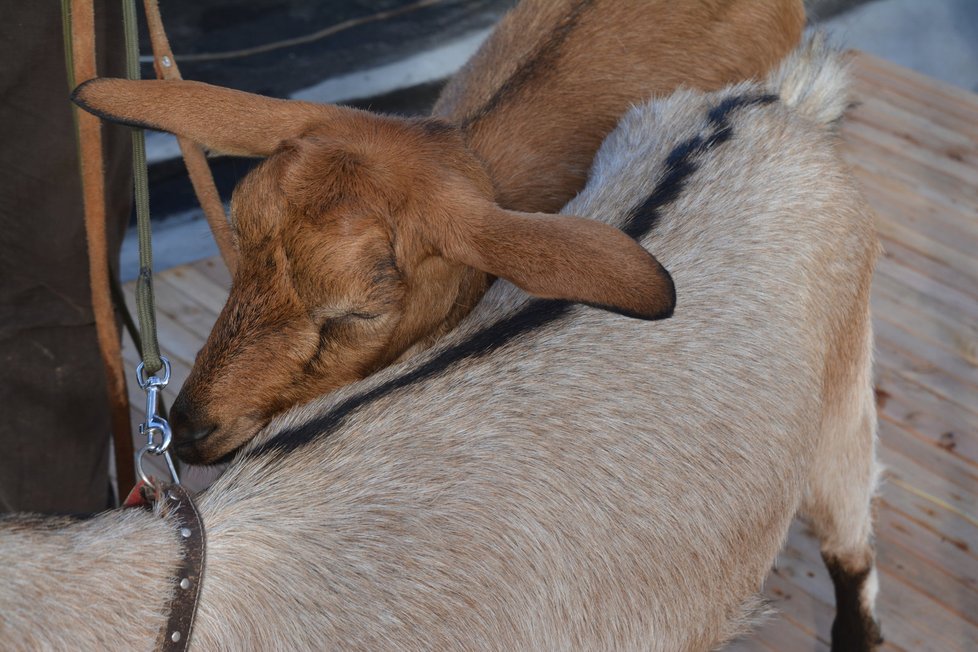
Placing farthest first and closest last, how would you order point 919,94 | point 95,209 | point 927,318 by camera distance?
point 919,94, point 927,318, point 95,209

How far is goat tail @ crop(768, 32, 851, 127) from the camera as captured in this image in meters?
2.86

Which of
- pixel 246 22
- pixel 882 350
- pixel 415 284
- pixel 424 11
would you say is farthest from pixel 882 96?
pixel 415 284

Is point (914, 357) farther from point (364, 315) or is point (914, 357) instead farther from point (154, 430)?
point (154, 430)

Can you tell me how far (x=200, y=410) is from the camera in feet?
7.34

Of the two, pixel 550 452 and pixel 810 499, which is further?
pixel 810 499

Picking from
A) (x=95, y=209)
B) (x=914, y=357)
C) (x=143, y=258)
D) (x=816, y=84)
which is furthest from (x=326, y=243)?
(x=914, y=357)

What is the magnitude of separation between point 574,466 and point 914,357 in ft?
10.00

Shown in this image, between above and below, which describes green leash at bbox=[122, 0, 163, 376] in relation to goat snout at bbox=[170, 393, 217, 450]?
above

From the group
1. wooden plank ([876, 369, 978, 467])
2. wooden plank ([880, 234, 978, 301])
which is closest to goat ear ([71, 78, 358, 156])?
wooden plank ([876, 369, 978, 467])

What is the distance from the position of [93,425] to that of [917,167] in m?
4.53

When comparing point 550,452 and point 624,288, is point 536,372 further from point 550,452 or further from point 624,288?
point 624,288

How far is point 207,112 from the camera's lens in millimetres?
2322

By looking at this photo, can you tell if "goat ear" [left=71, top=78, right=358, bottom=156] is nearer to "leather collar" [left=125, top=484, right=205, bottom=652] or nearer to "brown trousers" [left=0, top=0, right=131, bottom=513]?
"brown trousers" [left=0, top=0, right=131, bottom=513]

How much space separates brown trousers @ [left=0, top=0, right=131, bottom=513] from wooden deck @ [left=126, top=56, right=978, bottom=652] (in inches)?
32.4
